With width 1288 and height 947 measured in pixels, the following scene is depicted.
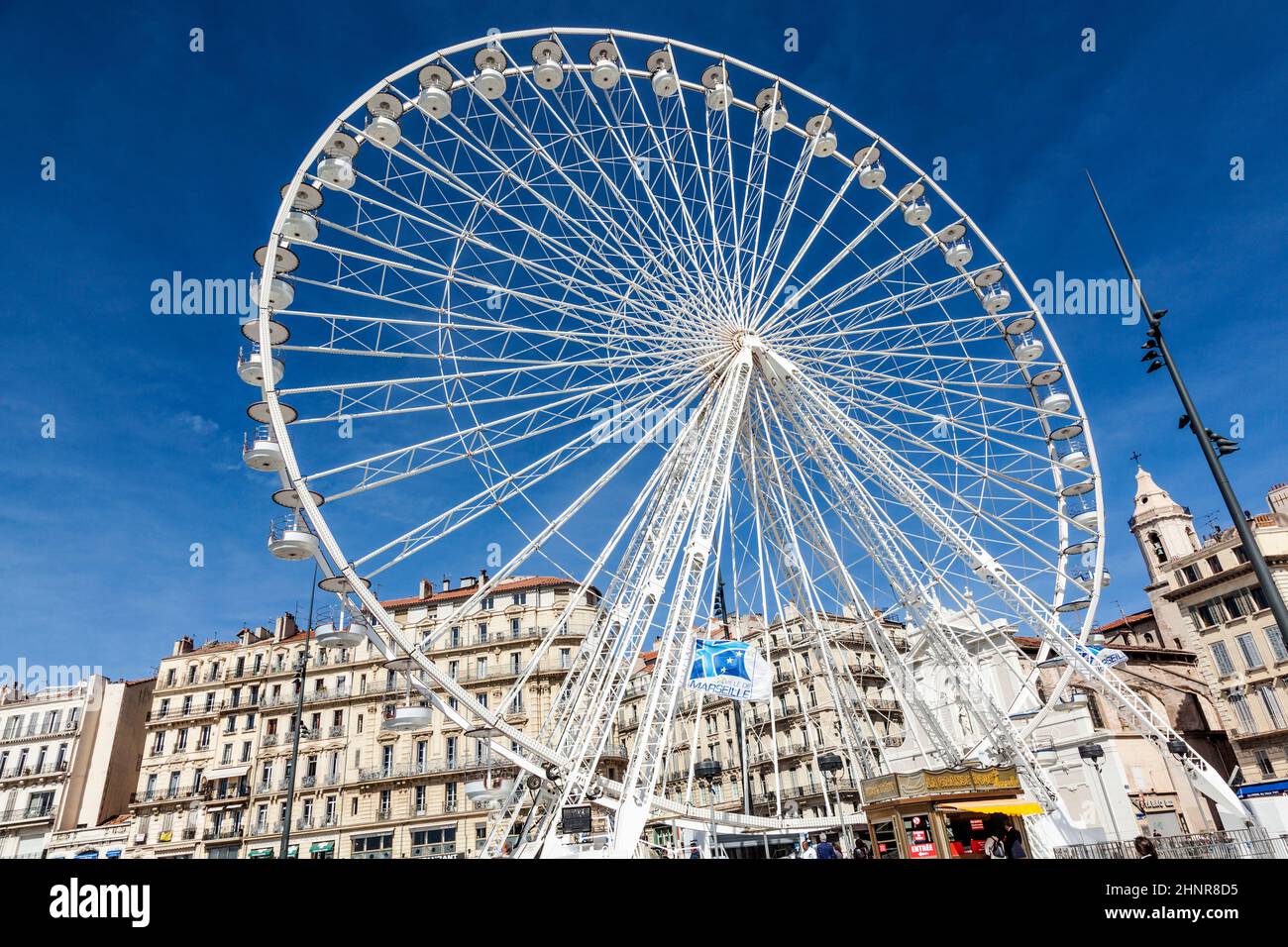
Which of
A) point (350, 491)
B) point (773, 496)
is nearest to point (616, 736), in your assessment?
point (773, 496)

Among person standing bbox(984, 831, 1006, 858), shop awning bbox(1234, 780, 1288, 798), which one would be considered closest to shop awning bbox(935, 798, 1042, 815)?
person standing bbox(984, 831, 1006, 858)

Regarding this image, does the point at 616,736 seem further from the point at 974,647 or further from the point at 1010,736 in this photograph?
the point at 1010,736

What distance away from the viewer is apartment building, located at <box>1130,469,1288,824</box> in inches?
1565

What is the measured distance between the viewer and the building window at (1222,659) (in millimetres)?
42250

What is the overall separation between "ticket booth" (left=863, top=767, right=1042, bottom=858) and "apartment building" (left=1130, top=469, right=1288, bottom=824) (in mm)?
24513

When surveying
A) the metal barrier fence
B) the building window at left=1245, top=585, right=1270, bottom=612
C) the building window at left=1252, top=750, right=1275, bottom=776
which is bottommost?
the metal barrier fence

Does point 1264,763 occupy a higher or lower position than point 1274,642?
lower

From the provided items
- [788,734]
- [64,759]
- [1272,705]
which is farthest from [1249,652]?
[64,759]

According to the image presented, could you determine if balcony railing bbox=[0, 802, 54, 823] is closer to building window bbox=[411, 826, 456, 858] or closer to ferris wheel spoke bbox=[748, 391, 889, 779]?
building window bbox=[411, 826, 456, 858]

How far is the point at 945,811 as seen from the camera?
20.5 m

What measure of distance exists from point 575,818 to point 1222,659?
40782 mm

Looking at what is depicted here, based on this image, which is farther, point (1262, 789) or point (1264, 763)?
point (1264, 763)

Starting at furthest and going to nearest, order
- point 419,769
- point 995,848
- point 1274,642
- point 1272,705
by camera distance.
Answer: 1. point 419,769
2. point 1274,642
3. point 1272,705
4. point 995,848

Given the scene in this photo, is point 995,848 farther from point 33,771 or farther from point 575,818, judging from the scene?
point 33,771
